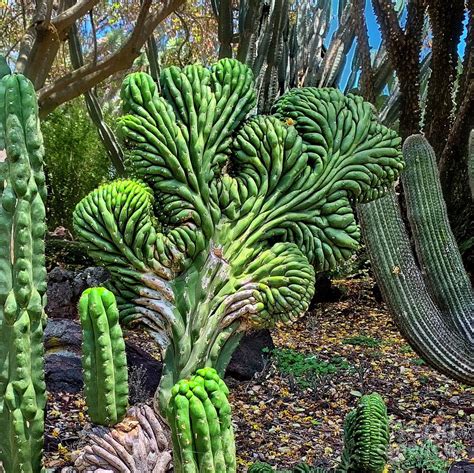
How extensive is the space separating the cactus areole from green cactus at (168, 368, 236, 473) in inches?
5.9

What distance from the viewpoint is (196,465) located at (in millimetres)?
1067

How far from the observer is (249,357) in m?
4.58

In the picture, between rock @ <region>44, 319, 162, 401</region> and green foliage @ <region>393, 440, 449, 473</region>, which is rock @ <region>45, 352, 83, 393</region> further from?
green foliage @ <region>393, 440, 449, 473</region>

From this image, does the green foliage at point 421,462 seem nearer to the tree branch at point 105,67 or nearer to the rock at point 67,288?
the rock at point 67,288

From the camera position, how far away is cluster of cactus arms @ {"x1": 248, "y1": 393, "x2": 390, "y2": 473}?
1784 mm

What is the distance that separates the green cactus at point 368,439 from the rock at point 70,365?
5.67 ft

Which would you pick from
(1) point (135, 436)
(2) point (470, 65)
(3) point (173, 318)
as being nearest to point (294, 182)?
(3) point (173, 318)

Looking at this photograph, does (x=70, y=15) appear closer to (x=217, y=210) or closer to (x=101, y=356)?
(x=217, y=210)

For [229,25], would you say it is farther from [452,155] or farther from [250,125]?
[250,125]

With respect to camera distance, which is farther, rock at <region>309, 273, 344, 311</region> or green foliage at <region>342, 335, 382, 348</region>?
rock at <region>309, 273, 344, 311</region>

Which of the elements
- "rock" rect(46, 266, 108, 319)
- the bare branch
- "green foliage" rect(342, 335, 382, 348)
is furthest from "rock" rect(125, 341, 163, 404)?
the bare branch

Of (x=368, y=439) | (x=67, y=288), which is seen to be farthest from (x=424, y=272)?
(x=67, y=288)

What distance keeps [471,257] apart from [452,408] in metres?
2.18

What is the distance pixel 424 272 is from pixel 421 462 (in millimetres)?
965
